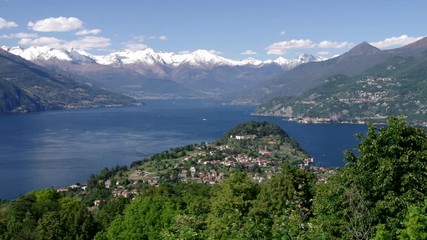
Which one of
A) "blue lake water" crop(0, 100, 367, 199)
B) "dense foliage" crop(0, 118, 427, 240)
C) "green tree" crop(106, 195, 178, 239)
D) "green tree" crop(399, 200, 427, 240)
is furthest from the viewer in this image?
"blue lake water" crop(0, 100, 367, 199)

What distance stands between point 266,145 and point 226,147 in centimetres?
1367

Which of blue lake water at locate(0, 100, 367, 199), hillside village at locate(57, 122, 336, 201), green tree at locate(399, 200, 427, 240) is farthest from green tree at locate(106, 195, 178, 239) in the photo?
blue lake water at locate(0, 100, 367, 199)

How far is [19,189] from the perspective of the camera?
87.4 meters

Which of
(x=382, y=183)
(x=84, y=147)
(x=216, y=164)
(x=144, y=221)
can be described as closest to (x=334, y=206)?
(x=382, y=183)

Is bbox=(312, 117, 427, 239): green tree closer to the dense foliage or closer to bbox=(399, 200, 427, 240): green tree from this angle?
the dense foliage

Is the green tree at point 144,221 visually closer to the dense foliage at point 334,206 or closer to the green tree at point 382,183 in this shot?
the dense foliage at point 334,206

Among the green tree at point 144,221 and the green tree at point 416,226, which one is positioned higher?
the green tree at point 416,226

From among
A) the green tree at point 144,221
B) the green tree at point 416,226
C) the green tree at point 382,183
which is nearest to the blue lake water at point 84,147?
the green tree at point 144,221

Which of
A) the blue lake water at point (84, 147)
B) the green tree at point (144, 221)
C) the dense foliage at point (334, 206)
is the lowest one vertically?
the blue lake water at point (84, 147)

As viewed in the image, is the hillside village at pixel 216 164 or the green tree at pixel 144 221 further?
the hillside village at pixel 216 164

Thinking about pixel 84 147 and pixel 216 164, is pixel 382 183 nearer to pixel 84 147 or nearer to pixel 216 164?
pixel 216 164

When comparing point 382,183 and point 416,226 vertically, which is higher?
point 382,183

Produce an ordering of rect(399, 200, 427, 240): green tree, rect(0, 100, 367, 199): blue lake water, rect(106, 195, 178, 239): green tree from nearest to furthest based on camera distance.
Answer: rect(399, 200, 427, 240): green tree, rect(106, 195, 178, 239): green tree, rect(0, 100, 367, 199): blue lake water

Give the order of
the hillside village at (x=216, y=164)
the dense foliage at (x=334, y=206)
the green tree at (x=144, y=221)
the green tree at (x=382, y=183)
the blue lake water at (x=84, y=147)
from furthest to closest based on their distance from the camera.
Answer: the blue lake water at (x=84, y=147)
the hillside village at (x=216, y=164)
the green tree at (x=144, y=221)
the green tree at (x=382, y=183)
the dense foliage at (x=334, y=206)
